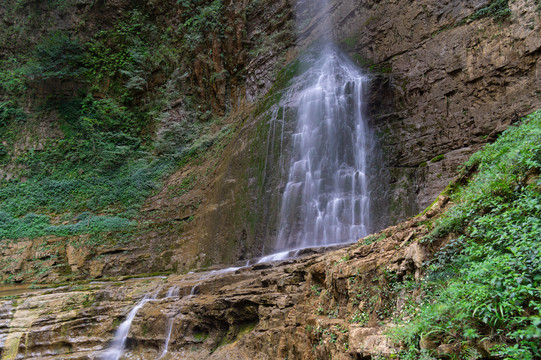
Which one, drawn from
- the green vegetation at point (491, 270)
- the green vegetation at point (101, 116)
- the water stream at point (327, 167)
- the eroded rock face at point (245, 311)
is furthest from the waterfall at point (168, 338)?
the green vegetation at point (101, 116)

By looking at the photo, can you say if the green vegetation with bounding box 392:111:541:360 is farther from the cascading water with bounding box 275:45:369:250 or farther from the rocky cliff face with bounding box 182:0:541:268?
the cascading water with bounding box 275:45:369:250

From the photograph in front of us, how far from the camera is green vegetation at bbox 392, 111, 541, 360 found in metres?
2.76

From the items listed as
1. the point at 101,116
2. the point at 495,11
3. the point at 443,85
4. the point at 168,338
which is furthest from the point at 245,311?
the point at 101,116

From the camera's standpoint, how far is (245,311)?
823 cm

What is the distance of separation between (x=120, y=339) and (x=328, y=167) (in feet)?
28.6

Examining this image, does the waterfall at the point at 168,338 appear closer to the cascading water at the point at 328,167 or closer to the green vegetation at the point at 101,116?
the cascading water at the point at 328,167

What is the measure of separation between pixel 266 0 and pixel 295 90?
30.7 feet

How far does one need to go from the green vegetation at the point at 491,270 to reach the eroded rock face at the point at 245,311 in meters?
0.48

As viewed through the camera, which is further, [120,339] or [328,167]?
[328,167]

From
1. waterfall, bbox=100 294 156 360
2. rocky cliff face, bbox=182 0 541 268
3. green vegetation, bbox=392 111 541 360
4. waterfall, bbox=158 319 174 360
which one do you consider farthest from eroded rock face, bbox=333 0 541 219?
waterfall, bbox=100 294 156 360

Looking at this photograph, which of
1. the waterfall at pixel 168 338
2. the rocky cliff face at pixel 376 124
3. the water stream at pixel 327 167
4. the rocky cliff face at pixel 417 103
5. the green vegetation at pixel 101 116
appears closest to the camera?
the waterfall at pixel 168 338

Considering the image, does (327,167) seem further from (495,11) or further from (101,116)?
(101,116)

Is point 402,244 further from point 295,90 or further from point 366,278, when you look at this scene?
point 295,90

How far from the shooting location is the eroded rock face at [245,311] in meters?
4.98
